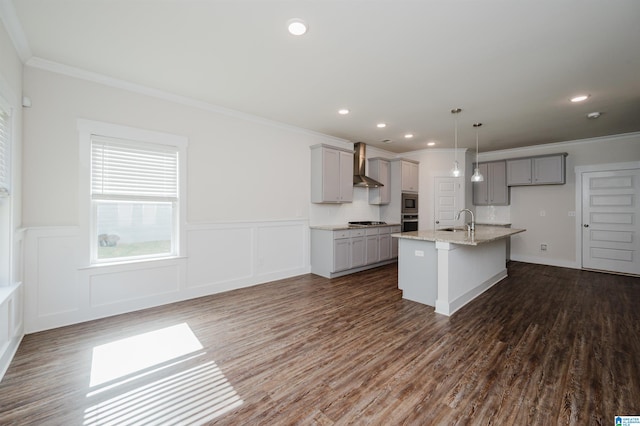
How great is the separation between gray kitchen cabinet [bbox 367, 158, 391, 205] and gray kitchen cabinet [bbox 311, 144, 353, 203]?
1031 mm

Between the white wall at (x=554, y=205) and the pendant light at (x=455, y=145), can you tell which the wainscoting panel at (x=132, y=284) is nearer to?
the pendant light at (x=455, y=145)

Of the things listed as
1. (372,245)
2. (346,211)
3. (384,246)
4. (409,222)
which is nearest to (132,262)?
(346,211)

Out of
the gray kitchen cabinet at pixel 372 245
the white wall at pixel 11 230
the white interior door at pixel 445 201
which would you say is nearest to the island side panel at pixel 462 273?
the gray kitchen cabinet at pixel 372 245

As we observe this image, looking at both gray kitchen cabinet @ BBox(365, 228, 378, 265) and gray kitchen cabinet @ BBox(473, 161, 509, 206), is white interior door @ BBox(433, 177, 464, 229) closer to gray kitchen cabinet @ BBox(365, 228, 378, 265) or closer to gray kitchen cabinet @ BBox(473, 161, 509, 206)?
gray kitchen cabinet @ BBox(473, 161, 509, 206)

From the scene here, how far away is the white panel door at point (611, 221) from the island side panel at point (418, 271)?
14.9 feet

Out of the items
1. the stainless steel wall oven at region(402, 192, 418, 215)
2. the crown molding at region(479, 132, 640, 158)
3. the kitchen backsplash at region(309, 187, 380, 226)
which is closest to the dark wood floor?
the kitchen backsplash at region(309, 187, 380, 226)

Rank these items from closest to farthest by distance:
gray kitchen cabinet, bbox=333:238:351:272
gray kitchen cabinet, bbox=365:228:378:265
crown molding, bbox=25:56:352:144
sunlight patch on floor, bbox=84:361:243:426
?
sunlight patch on floor, bbox=84:361:243:426 < crown molding, bbox=25:56:352:144 < gray kitchen cabinet, bbox=333:238:351:272 < gray kitchen cabinet, bbox=365:228:378:265

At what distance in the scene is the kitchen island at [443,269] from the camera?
343cm

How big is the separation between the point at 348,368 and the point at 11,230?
3044mm

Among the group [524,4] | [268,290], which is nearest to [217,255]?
[268,290]

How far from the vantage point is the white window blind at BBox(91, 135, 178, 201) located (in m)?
3.21

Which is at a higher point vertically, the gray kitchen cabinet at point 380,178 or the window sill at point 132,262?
the gray kitchen cabinet at point 380,178

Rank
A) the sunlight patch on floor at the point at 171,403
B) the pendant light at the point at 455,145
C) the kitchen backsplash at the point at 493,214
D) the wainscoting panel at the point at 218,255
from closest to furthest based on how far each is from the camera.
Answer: the sunlight patch on floor at the point at 171,403 < the wainscoting panel at the point at 218,255 < the pendant light at the point at 455,145 < the kitchen backsplash at the point at 493,214

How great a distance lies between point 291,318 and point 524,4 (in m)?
3.44
